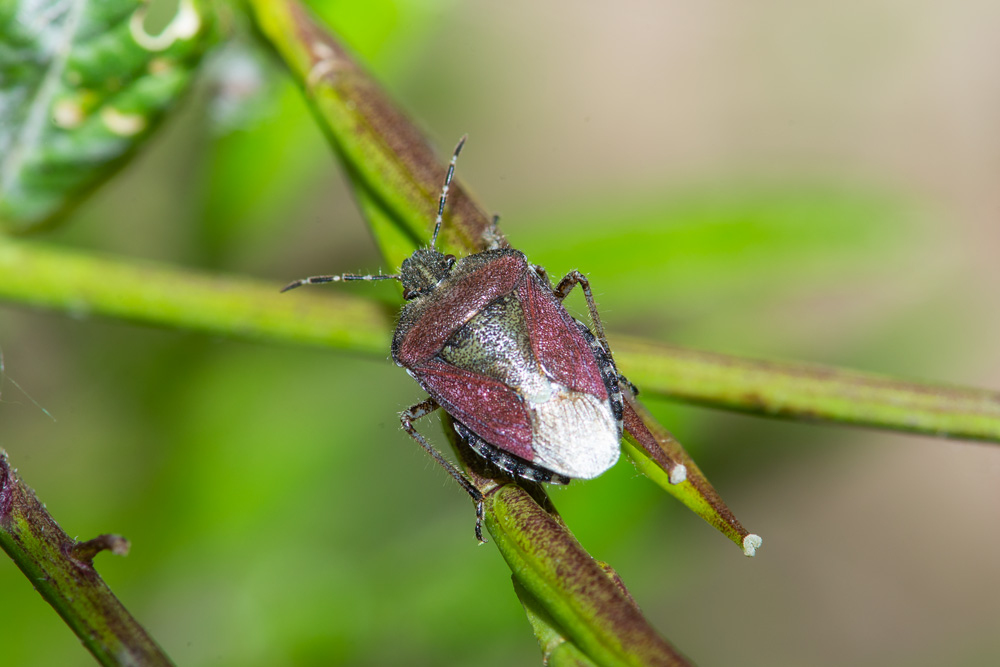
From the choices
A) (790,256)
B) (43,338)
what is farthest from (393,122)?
(43,338)

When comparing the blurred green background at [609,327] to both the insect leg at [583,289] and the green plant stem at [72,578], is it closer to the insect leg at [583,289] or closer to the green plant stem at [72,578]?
the insect leg at [583,289]

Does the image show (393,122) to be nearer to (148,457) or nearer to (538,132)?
(148,457)

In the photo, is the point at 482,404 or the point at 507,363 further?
the point at 507,363

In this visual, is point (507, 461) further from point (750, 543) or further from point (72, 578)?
point (72, 578)

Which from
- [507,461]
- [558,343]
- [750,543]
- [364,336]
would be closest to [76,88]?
[364,336]

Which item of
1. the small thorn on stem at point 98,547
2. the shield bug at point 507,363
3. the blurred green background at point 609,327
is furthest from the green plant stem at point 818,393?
the small thorn on stem at point 98,547

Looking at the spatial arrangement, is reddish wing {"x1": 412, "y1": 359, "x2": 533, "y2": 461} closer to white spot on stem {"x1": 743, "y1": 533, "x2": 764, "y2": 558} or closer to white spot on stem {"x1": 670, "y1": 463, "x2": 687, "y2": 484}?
white spot on stem {"x1": 670, "y1": 463, "x2": 687, "y2": 484}

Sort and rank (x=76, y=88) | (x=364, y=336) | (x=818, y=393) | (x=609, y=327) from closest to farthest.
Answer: (x=818, y=393)
(x=364, y=336)
(x=76, y=88)
(x=609, y=327)

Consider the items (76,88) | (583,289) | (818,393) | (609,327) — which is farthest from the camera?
(609,327)

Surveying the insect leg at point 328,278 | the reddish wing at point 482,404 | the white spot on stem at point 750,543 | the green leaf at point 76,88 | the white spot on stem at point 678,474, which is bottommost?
the white spot on stem at point 750,543
